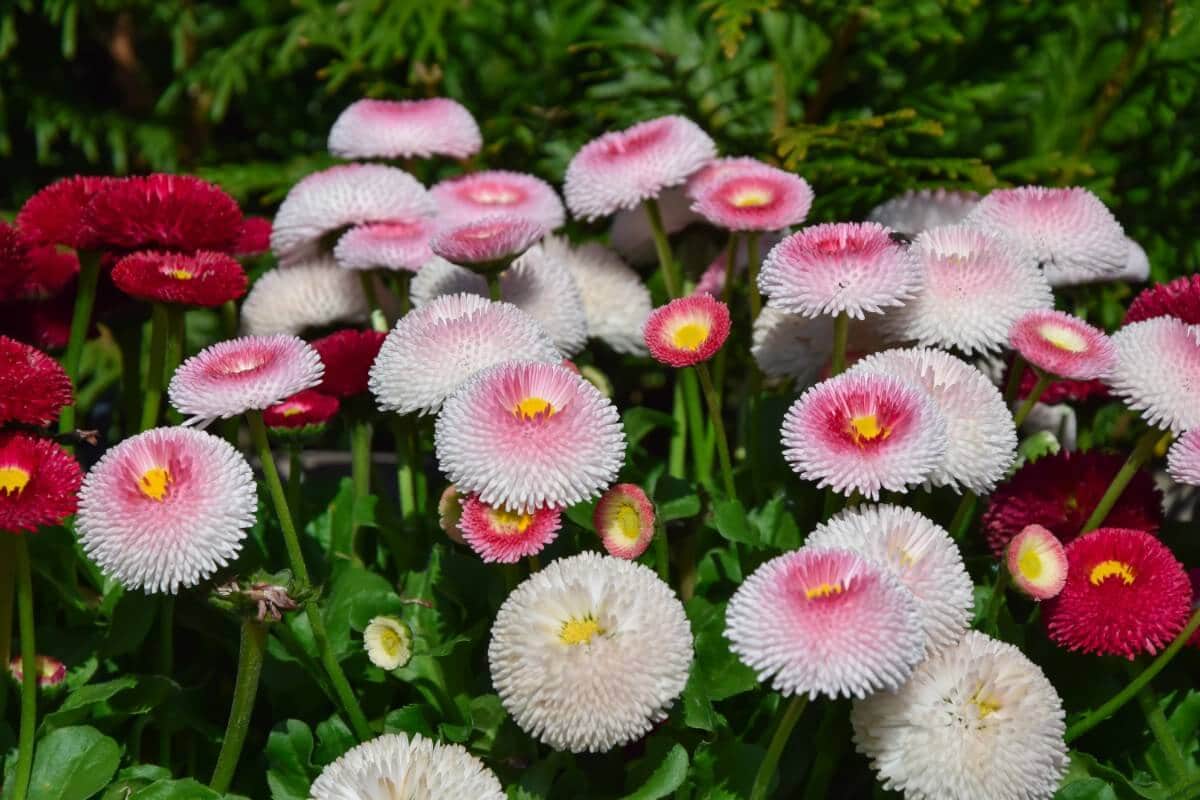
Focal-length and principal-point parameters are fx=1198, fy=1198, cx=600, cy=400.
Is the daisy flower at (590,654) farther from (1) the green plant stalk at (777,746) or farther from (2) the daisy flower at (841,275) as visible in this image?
(2) the daisy flower at (841,275)

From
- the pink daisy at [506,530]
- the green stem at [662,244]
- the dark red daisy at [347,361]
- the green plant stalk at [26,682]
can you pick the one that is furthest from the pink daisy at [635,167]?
the green plant stalk at [26,682]

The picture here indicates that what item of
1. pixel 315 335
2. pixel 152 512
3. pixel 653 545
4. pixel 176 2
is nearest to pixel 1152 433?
pixel 653 545

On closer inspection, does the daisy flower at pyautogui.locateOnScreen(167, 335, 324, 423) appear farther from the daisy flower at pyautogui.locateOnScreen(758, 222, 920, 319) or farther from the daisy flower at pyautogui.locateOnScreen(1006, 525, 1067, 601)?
the daisy flower at pyautogui.locateOnScreen(1006, 525, 1067, 601)

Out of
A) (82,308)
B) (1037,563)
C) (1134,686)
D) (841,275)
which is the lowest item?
(1134,686)

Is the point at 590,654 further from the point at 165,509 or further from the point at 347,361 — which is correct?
the point at 347,361

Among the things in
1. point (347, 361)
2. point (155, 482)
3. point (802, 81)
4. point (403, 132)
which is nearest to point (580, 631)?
point (155, 482)

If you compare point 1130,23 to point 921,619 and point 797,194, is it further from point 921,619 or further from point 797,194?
point 921,619
